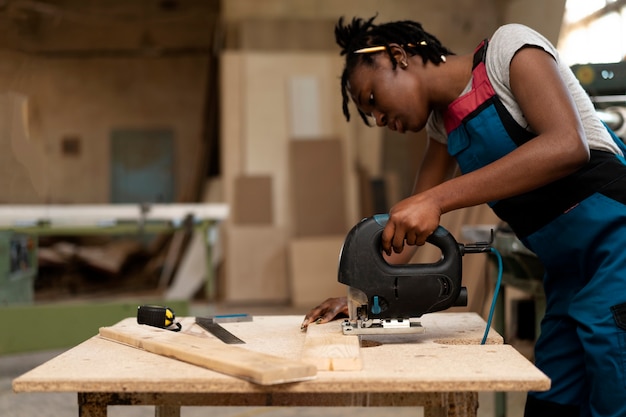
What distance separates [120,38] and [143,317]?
888 cm

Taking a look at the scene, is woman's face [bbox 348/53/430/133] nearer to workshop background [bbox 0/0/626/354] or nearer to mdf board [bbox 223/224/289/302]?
workshop background [bbox 0/0/626/354]

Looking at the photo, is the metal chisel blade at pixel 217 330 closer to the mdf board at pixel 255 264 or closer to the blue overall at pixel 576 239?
the blue overall at pixel 576 239

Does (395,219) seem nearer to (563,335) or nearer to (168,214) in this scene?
(563,335)

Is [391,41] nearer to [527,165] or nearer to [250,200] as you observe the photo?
[527,165]

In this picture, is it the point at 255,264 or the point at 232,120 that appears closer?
the point at 255,264

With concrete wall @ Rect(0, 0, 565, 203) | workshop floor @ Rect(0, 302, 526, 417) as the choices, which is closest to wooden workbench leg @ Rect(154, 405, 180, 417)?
workshop floor @ Rect(0, 302, 526, 417)

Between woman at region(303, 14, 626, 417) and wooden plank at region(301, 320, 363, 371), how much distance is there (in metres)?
0.20

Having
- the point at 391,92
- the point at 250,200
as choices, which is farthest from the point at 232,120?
the point at 391,92

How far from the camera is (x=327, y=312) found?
1696 mm

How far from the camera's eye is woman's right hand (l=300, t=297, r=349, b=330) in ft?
5.42

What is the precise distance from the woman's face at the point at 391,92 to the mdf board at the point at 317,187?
5403 mm

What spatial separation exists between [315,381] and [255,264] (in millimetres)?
5817

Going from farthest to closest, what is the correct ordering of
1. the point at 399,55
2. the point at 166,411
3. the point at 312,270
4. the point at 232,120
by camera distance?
the point at 232,120 → the point at 312,270 → the point at 166,411 → the point at 399,55

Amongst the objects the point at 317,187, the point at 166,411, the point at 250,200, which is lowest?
the point at 166,411
